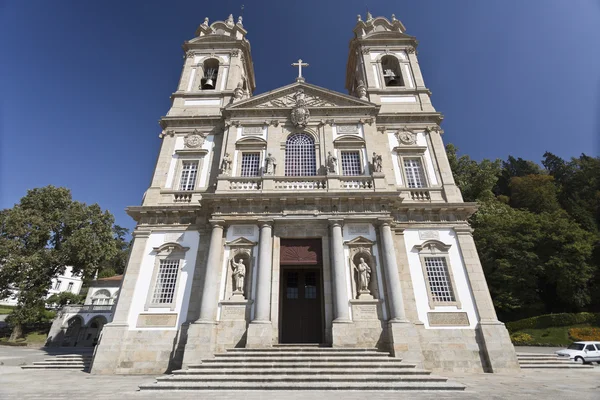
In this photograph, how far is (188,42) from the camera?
22453mm

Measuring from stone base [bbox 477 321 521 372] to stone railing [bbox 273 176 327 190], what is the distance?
354 inches

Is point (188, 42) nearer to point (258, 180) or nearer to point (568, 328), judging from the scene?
point (258, 180)

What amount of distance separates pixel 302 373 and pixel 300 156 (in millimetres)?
10883

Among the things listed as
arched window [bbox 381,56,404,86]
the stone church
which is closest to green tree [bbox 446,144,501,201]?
arched window [bbox 381,56,404,86]

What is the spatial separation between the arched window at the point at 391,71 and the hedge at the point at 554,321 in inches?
813

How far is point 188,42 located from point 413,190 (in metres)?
19.2

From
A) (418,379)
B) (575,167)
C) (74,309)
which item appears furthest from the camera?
(575,167)

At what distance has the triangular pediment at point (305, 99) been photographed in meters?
18.1

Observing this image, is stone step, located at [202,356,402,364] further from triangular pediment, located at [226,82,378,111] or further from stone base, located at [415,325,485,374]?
triangular pediment, located at [226,82,378,111]

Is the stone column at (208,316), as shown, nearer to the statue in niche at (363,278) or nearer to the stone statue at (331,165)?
the stone statue at (331,165)

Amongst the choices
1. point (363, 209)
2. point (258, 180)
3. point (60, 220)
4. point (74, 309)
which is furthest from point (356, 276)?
point (74, 309)

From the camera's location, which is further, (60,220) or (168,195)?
(60,220)

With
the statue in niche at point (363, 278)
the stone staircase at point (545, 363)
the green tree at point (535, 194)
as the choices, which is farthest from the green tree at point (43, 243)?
the green tree at point (535, 194)

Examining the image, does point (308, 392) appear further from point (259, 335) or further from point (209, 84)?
point (209, 84)
